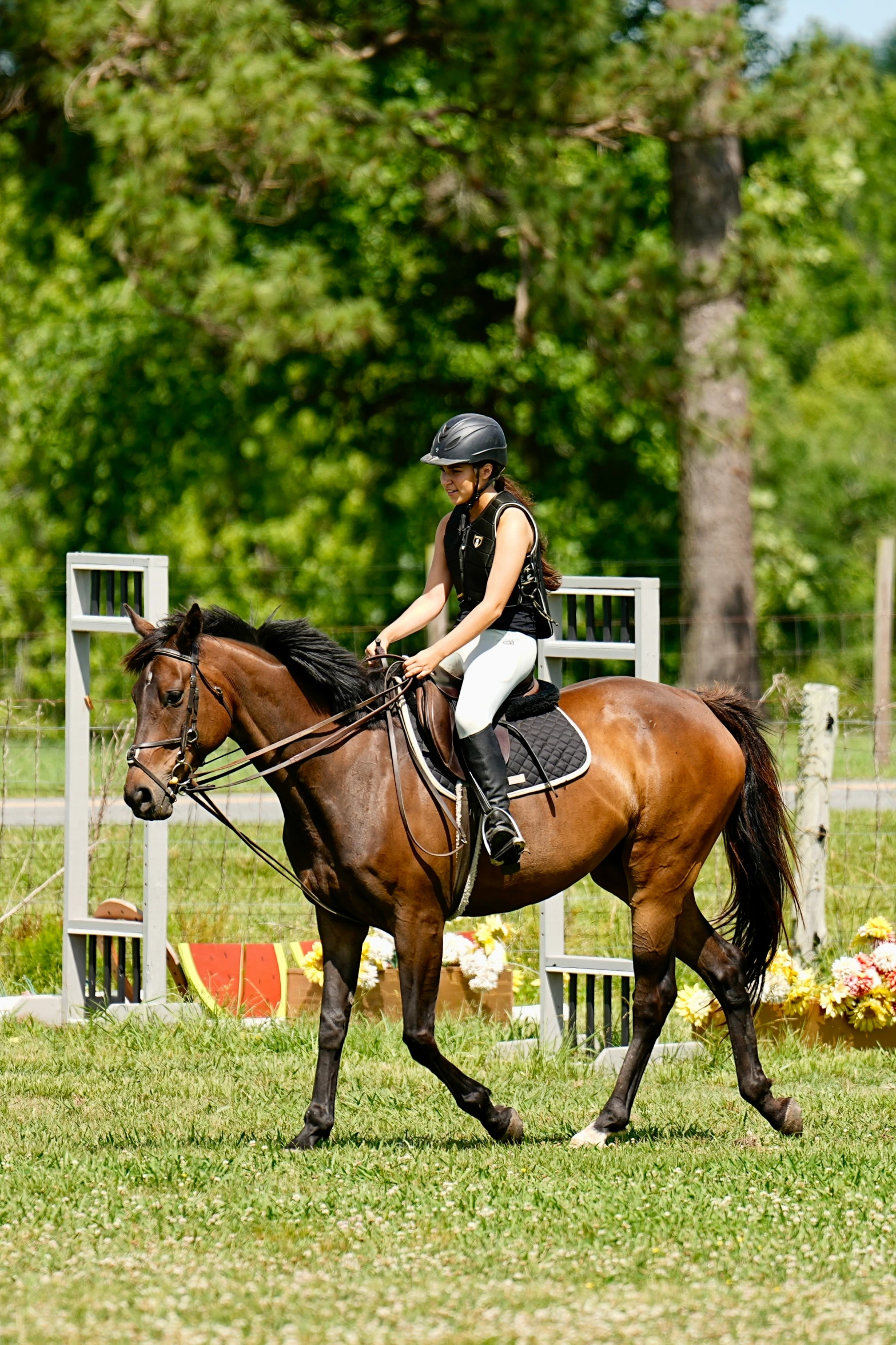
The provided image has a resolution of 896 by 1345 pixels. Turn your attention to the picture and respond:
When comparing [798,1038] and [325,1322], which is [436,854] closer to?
[325,1322]

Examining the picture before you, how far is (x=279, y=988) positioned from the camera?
959 centimetres

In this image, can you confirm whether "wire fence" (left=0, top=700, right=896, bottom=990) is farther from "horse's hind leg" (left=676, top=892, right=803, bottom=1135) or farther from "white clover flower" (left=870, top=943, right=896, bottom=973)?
"horse's hind leg" (left=676, top=892, right=803, bottom=1135)

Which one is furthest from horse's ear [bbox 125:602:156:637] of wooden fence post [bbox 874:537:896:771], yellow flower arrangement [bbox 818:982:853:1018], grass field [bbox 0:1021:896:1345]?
wooden fence post [bbox 874:537:896:771]

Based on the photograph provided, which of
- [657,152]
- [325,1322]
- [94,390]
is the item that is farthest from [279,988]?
[657,152]

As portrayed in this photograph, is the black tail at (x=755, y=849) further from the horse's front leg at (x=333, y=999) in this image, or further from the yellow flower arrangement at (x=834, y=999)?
the horse's front leg at (x=333, y=999)

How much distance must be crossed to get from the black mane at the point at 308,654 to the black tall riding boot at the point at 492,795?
50 centimetres

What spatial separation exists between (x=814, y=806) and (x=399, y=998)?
251cm

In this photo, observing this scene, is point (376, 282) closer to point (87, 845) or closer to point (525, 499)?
point (87, 845)

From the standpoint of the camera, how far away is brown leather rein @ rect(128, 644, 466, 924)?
643cm

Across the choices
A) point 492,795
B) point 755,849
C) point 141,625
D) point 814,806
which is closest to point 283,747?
point 141,625

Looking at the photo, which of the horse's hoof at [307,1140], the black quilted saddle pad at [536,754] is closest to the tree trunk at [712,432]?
the black quilted saddle pad at [536,754]

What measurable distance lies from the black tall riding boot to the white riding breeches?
0.18 ft

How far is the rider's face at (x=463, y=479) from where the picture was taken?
6816 millimetres

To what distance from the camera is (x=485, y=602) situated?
6.66 metres
